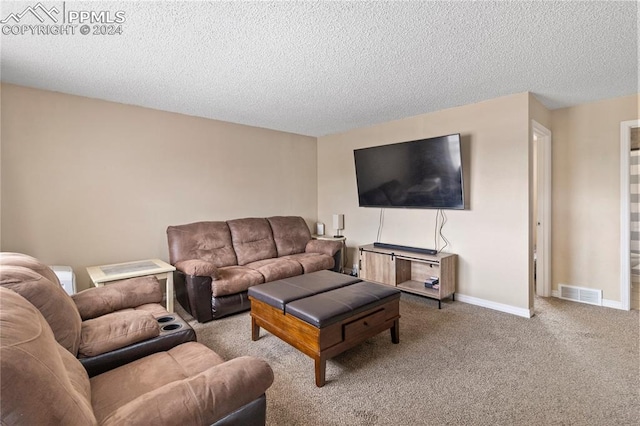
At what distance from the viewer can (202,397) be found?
1121 mm

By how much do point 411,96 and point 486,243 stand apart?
6.15 feet

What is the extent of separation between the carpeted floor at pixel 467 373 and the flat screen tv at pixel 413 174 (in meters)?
1.42

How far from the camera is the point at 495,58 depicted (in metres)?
2.43

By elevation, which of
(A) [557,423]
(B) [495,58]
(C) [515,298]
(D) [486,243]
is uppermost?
(B) [495,58]

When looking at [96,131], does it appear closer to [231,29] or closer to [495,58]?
[231,29]

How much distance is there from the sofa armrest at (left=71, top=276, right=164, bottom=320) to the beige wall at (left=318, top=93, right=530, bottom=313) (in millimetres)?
3182

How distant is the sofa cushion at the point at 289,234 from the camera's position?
176 inches

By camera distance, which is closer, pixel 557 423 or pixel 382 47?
pixel 557 423

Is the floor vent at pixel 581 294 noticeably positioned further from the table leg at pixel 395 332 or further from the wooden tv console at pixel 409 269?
the table leg at pixel 395 332

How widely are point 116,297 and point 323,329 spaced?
5.05 ft

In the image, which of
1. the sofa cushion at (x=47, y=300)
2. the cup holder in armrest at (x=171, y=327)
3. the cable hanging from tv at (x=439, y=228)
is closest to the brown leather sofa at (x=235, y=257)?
the cup holder in armrest at (x=171, y=327)

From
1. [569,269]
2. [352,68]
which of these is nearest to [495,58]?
[352,68]

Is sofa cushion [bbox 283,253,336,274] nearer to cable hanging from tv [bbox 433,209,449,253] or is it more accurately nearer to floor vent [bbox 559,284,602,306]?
cable hanging from tv [bbox 433,209,449,253]

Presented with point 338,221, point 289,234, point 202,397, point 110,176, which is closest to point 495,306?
point 338,221
